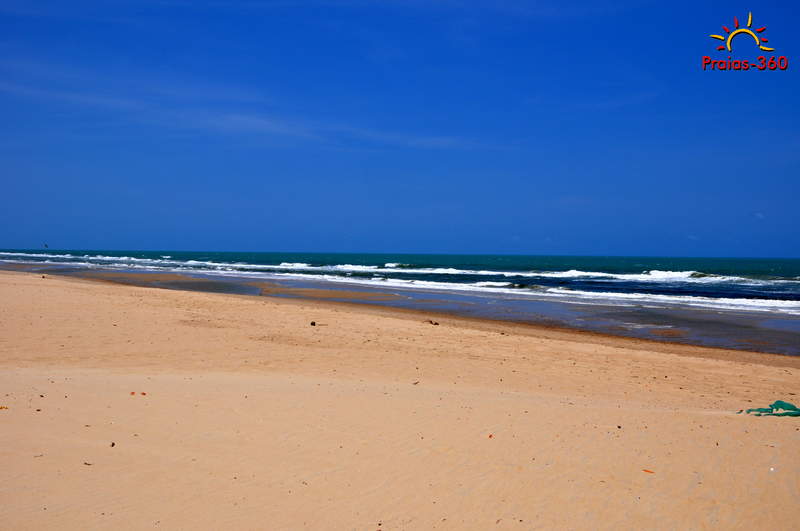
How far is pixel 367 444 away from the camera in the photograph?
5.51 metres

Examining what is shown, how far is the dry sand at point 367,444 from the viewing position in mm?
4191

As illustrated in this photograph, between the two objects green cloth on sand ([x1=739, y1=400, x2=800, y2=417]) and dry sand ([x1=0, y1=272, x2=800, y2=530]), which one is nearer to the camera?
dry sand ([x1=0, y1=272, x2=800, y2=530])

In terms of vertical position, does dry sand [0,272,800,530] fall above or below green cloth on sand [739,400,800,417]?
above

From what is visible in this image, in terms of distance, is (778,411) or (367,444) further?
(778,411)

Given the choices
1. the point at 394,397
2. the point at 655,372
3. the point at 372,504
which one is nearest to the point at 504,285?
the point at 655,372

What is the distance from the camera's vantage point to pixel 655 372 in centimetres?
1160

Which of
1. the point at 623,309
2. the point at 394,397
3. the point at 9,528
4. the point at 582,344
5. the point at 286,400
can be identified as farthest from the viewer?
the point at 623,309

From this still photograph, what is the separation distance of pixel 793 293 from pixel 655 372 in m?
29.9

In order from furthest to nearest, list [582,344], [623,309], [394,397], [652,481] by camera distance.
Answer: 1. [623,309]
2. [582,344]
3. [394,397]
4. [652,481]

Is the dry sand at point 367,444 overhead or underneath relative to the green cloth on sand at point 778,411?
overhead

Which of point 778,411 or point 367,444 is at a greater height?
point 367,444

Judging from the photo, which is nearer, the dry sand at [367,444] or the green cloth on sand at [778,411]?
the dry sand at [367,444]

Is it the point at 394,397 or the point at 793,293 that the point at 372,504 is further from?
the point at 793,293

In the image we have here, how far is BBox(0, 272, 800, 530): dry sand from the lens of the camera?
4191 mm
